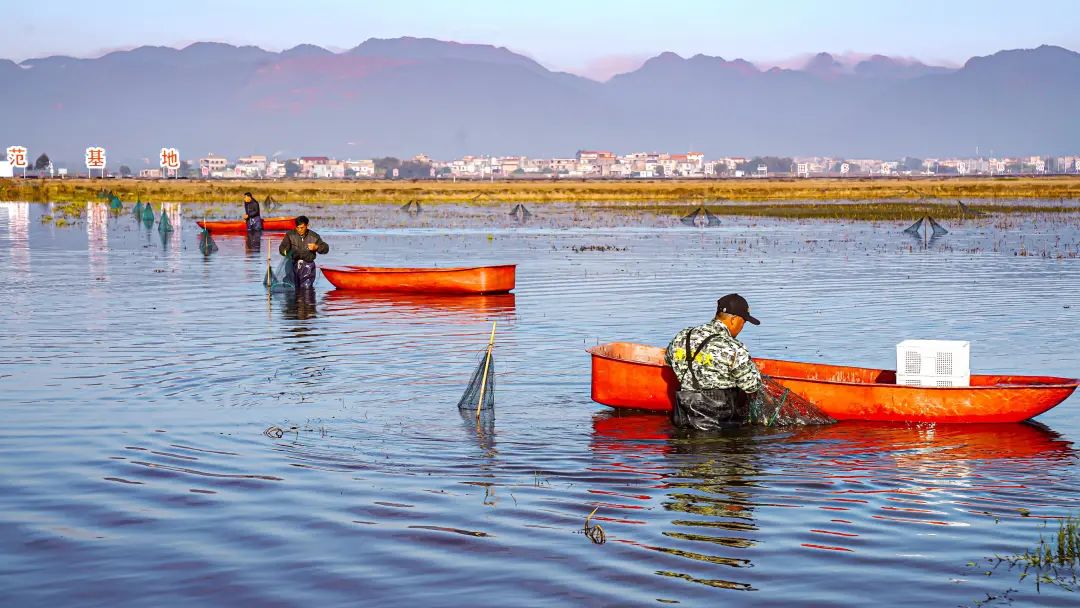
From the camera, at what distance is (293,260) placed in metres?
30.6

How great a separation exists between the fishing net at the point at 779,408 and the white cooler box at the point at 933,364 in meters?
1.13

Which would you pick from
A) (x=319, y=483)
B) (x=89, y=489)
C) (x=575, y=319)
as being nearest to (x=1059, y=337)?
(x=575, y=319)

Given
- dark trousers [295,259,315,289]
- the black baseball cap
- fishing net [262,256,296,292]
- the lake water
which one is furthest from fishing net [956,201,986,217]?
the black baseball cap

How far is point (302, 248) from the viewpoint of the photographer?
30328mm

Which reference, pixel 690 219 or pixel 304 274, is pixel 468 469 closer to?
pixel 304 274

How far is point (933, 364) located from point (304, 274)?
17991 mm

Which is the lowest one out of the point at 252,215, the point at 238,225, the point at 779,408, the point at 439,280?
the point at 779,408

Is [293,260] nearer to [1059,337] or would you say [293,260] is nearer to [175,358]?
[175,358]

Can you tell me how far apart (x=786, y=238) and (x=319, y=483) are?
148ft

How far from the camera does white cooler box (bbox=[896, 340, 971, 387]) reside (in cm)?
1559

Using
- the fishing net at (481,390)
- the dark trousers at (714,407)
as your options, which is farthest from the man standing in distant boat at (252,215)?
the dark trousers at (714,407)

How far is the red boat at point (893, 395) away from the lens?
15258 mm

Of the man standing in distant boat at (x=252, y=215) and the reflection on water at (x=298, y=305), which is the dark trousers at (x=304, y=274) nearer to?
the reflection on water at (x=298, y=305)

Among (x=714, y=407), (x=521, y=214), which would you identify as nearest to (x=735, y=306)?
(x=714, y=407)
